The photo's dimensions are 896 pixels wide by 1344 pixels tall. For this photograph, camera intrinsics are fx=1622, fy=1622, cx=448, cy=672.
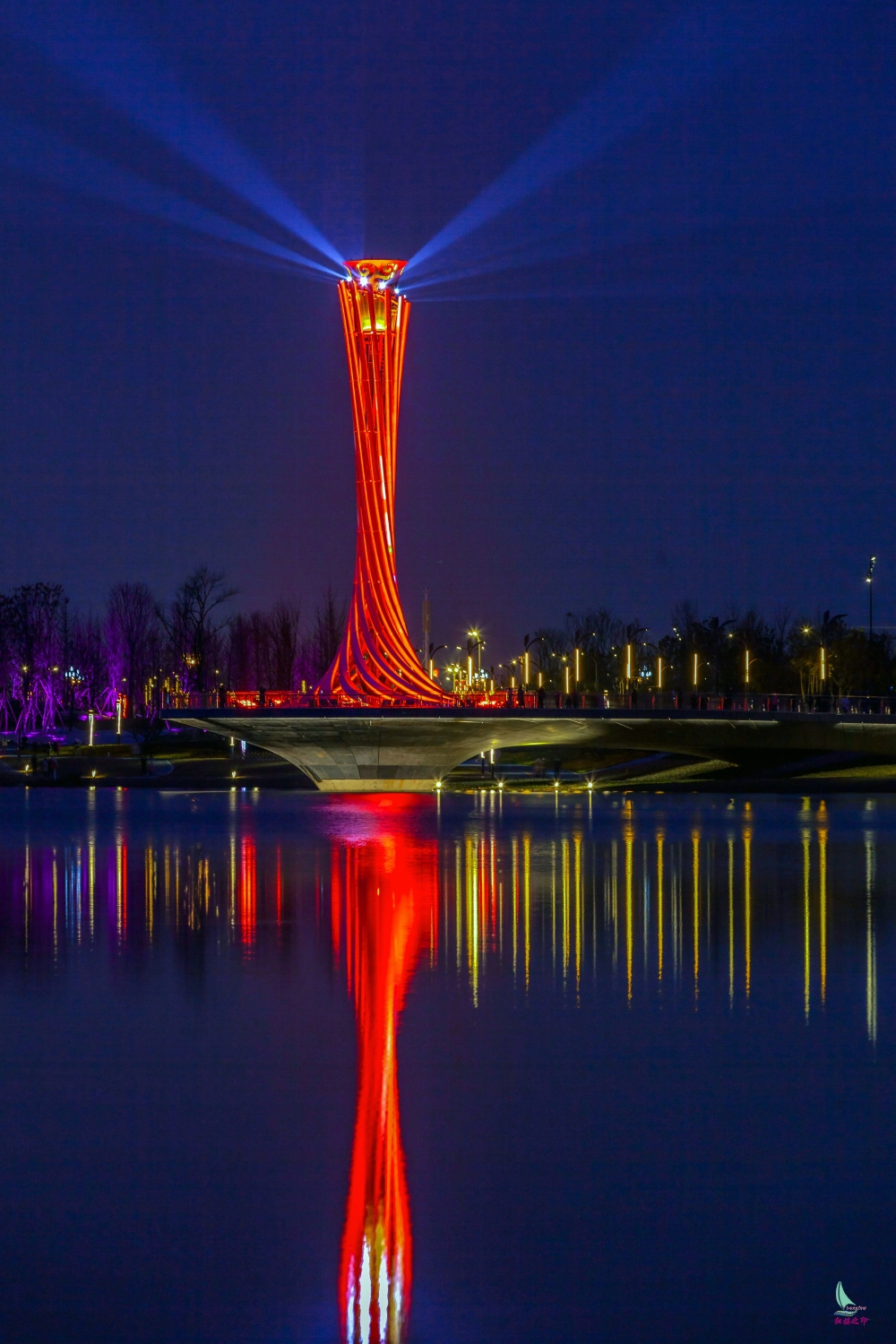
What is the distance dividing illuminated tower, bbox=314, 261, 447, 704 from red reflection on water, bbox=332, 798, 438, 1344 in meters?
24.9

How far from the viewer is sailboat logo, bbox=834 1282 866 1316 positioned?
5.65 m

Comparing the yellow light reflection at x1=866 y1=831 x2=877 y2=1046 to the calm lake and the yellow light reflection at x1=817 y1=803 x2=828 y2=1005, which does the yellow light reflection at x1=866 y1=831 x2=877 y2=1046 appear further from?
the yellow light reflection at x1=817 y1=803 x2=828 y2=1005

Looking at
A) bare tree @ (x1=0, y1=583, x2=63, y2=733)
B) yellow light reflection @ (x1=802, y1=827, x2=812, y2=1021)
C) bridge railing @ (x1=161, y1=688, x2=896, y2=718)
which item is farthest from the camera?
bare tree @ (x1=0, y1=583, x2=63, y2=733)

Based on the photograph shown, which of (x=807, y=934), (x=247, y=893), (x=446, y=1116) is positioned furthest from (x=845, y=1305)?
(x=247, y=893)

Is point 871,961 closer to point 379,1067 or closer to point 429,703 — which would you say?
point 379,1067

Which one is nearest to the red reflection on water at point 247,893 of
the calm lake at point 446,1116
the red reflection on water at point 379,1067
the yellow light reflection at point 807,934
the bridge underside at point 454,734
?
the calm lake at point 446,1116

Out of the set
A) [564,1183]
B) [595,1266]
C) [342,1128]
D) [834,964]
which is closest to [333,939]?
[834,964]

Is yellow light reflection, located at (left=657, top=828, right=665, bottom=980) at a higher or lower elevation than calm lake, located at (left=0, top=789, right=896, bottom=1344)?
lower

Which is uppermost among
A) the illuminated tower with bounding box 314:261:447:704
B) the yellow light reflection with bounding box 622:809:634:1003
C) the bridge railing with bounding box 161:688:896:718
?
the illuminated tower with bounding box 314:261:447:704

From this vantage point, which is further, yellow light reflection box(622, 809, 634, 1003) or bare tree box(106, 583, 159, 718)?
bare tree box(106, 583, 159, 718)

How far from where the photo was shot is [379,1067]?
931cm

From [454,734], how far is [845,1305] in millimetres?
44142

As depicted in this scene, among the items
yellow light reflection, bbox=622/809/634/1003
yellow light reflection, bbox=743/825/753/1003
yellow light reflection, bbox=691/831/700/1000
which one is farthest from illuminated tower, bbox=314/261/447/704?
yellow light reflection, bbox=743/825/753/1003

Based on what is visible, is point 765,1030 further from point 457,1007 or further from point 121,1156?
point 121,1156
